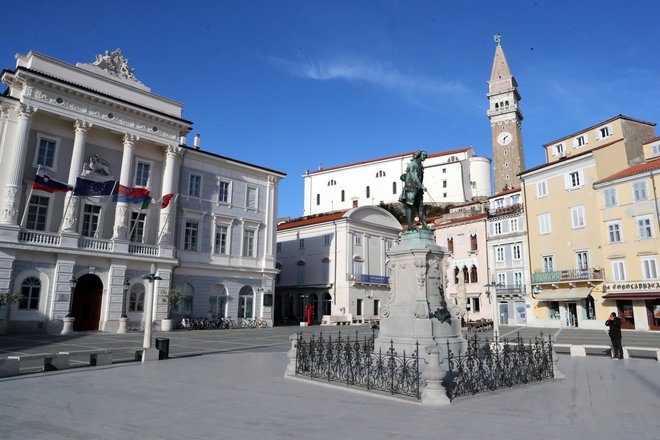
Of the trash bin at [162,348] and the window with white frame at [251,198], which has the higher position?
the window with white frame at [251,198]

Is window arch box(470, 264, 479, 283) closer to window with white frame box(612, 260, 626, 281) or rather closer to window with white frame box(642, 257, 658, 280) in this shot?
window with white frame box(612, 260, 626, 281)

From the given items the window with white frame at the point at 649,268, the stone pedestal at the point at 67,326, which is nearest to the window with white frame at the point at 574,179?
the window with white frame at the point at 649,268

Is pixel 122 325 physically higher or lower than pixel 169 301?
lower

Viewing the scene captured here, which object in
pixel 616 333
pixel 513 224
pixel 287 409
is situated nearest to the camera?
pixel 287 409

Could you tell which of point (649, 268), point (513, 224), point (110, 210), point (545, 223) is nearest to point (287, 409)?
point (110, 210)

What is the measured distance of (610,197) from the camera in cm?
3644

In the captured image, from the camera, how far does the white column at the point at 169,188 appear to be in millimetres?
30688

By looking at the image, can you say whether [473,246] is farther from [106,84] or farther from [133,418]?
[133,418]

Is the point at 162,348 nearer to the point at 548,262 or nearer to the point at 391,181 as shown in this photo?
the point at 548,262

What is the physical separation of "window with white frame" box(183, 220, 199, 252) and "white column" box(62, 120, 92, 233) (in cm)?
745

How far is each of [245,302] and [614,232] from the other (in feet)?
100

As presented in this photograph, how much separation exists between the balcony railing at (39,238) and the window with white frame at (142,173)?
6.73 m

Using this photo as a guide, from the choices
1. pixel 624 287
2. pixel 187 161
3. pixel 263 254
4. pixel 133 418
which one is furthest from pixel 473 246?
pixel 133 418

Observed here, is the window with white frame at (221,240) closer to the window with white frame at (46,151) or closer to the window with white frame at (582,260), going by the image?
the window with white frame at (46,151)
